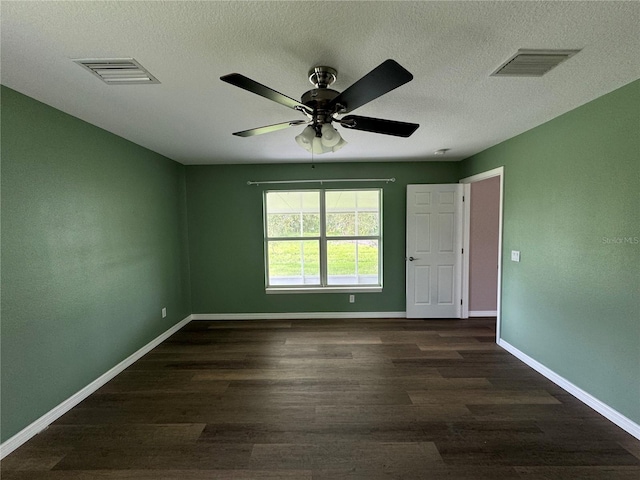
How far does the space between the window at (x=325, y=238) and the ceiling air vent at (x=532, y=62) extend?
2507mm

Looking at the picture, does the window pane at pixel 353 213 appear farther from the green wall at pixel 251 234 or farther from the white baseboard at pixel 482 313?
the white baseboard at pixel 482 313

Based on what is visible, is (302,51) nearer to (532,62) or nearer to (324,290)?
(532,62)

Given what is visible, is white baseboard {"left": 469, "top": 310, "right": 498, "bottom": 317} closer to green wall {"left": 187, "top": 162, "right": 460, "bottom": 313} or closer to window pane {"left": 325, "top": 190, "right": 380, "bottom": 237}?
green wall {"left": 187, "top": 162, "right": 460, "bottom": 313}

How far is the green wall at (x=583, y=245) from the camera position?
1.85 metres

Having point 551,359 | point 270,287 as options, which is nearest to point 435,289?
point 551,359

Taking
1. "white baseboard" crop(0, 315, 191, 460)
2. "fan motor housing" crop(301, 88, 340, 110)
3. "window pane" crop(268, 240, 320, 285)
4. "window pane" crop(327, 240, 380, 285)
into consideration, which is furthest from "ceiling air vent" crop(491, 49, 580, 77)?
"white baseboard" crop(0, 315, 191, 460)

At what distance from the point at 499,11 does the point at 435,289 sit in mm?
3468

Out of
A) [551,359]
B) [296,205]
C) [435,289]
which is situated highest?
[296,205]

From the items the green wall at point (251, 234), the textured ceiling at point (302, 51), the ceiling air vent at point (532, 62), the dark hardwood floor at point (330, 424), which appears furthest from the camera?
the green wall at point (251, 234)

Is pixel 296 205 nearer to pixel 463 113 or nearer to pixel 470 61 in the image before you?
pixel 463 113

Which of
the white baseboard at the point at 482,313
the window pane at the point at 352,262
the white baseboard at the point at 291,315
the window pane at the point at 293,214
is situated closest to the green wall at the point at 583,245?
the white baseboard at the point at 482,313

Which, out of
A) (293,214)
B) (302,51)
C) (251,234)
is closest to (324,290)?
(293,214)

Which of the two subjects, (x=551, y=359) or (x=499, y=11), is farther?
(x=551, y=359)

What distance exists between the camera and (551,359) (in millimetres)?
2484
